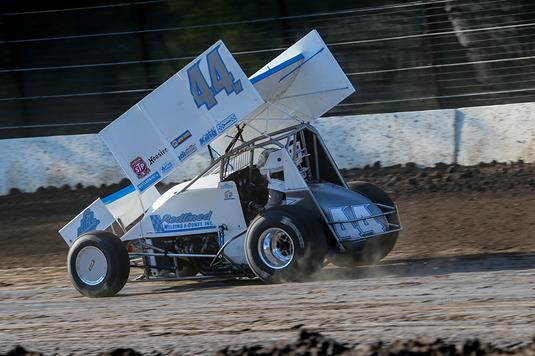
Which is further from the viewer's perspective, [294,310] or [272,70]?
[272,70]

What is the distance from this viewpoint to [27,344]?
769 cm

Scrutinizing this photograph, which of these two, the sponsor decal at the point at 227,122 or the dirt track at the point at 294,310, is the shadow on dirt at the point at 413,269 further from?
the sponsor decal at the point at 227,122

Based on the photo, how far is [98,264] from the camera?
9.78 metres

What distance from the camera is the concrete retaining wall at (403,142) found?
45.9 feet

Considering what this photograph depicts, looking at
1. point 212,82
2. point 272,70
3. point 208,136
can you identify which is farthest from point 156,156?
point 272,70

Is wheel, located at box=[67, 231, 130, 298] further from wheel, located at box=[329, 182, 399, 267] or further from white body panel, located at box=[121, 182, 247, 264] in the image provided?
wheel, located at box=[329, 182, 399, 267]

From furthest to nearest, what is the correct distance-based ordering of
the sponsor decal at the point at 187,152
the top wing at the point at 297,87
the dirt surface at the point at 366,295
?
the top wing at the point at 297,87 → the sponsor decal at the point at 187,152 → the dirt surface at the point at 366,295

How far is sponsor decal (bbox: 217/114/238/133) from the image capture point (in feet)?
30.7

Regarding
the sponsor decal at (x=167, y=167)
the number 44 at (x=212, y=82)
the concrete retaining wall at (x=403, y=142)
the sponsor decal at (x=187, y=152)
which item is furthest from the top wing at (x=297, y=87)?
the concrete retaining wall at (x=403, y=142)

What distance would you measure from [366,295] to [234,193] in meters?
1.98

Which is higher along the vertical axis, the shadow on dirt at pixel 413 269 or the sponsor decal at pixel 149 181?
the sponsor decal at pixel 149 181

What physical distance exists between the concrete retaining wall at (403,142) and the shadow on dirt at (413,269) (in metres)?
3.87

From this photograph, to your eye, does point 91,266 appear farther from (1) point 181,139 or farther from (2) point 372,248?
(2) point 372,248

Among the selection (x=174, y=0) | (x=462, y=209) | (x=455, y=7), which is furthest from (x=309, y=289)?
(x=174, y=0)
